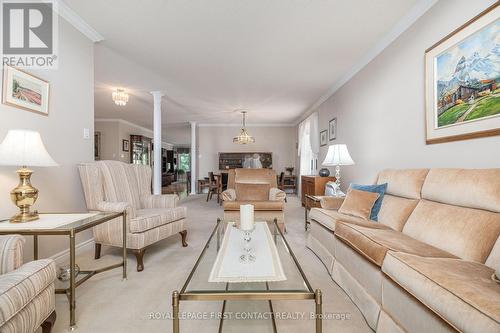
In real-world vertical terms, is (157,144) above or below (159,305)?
above

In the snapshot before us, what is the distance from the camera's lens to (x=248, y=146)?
8.88 meters

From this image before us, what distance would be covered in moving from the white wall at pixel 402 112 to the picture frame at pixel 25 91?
3748 mm

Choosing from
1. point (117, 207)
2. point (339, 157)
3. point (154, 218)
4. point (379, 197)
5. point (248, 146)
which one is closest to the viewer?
point (117, 207)

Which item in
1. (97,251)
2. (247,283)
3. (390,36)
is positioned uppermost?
(390,36)

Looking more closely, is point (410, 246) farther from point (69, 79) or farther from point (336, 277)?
point (69, 79)

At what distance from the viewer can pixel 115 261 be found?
94.7 inches

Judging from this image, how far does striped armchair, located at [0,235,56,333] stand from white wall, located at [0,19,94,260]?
1002 mm

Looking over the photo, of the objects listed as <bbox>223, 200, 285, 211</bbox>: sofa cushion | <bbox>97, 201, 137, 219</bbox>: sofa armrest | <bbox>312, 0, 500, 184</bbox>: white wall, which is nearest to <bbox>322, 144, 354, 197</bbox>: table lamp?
<bbox>312, 0, 500, 184</bbox>: white wall

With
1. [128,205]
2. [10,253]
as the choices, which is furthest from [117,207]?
[10,253]

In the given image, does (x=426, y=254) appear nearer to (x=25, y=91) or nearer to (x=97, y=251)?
(x=97, y=251)

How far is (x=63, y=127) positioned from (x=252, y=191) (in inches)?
100

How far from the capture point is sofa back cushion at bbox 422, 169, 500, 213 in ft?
4.59

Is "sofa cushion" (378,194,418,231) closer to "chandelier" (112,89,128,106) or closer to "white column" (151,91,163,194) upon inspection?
"white column" (151,91,163,194)

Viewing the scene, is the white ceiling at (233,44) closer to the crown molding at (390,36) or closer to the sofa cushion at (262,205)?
the crown molding at (390,36)
